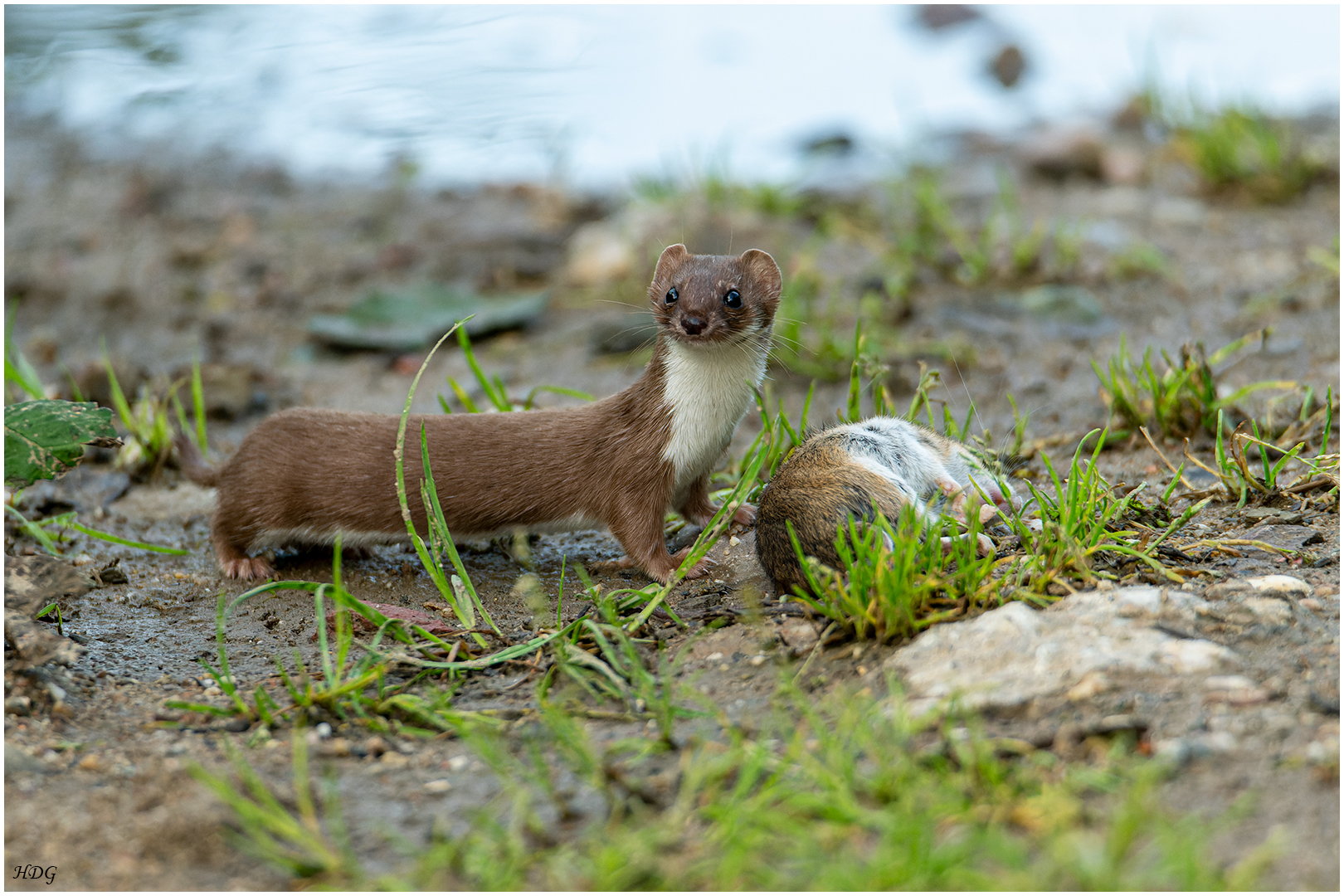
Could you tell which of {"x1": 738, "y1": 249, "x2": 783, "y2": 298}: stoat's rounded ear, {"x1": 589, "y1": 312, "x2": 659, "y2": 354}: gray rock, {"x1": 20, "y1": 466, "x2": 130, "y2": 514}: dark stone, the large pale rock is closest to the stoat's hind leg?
{"x1": 20, "y1": 466, "x2": 130, "y2": 514}: dark stone

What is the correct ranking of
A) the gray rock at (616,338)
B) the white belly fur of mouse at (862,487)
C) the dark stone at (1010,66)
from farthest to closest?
the dark stone at (1010,66), the gray rock at (616,338), the white belly fur of mouse at (862,487)

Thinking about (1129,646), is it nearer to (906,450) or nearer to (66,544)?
(906,450)

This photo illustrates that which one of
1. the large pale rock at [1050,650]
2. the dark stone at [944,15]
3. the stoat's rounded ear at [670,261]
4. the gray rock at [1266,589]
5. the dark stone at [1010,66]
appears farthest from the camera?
the dark stone at [944,15]

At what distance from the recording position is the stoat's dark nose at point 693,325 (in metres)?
4.20

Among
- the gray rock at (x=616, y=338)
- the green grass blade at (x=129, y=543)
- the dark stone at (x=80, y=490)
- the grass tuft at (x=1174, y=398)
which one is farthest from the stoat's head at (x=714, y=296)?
the dark stone at (x=80, y=490)

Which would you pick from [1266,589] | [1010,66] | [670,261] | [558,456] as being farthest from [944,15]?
[1266,589]

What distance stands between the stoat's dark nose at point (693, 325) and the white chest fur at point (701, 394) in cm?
19

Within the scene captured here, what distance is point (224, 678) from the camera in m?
3.64

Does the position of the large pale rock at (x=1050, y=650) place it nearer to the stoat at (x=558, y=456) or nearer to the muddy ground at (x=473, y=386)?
the muddy ground at (x=473, y=386)

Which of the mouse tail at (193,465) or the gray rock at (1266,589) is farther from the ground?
the mouse tail at (193,465)

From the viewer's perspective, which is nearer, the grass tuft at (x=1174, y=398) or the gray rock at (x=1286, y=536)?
the gray rock at (x=1286, y=536)

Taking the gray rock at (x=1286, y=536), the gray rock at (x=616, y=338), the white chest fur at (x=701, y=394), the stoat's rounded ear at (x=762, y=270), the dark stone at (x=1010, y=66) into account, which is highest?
the dark stone at (x=1010, y=66)

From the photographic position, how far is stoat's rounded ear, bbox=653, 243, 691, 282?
14.9ft

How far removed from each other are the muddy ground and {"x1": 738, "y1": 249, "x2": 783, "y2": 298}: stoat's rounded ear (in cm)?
105
